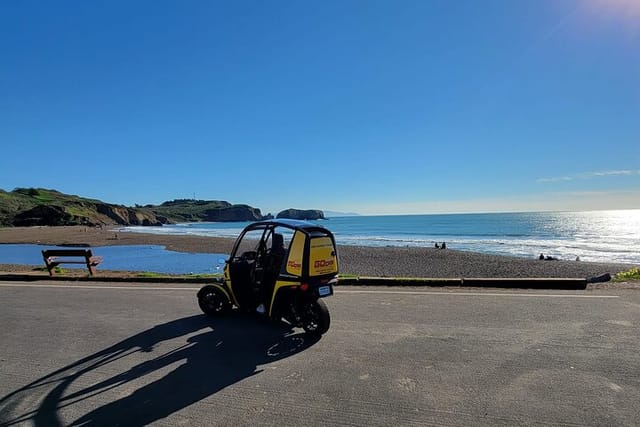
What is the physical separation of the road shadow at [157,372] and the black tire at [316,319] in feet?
0.52

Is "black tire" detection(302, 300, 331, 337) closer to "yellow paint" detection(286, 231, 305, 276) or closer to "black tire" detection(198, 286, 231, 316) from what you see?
"yellow paint" detection(286, 231, 305, 276)

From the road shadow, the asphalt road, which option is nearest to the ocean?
the asphalt road

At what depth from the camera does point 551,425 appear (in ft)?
10.3

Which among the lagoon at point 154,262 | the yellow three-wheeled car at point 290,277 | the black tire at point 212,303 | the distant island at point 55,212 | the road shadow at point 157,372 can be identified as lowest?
the lagoon at point 154,262

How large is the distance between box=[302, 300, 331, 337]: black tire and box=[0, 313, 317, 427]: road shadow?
16cm

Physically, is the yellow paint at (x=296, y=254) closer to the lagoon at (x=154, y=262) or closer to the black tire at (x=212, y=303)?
the black tire at (x=212, y=303)

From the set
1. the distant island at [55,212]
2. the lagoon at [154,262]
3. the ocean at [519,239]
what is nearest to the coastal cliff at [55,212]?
the distant island at [55,212]

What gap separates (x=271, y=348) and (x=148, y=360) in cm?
152

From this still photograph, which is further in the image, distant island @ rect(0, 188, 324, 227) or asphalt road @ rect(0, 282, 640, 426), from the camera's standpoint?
distant island @ rect(0, 188, 324, 227)

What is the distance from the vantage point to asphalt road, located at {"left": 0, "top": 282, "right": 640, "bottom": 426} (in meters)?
3.39

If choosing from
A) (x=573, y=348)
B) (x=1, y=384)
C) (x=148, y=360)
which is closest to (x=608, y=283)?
(x=573, y=348)

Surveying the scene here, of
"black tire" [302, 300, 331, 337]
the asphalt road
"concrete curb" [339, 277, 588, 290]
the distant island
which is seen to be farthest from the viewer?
the distant island

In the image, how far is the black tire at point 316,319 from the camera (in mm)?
5418

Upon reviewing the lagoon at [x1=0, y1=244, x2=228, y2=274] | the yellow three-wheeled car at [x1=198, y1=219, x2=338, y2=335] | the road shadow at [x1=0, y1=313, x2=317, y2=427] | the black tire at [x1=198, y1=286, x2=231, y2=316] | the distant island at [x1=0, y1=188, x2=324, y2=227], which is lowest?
the lagoon at [x1=0, y1=244, x2=228, y2=274]
